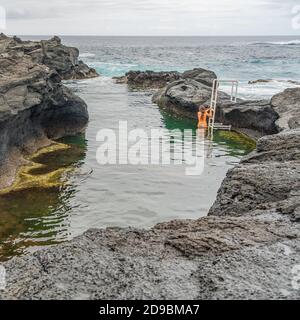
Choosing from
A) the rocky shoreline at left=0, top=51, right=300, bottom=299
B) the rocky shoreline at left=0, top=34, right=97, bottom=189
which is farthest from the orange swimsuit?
the rocky shoreline at left=0, top=51, right=300, bottom=299

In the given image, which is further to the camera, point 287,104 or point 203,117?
point 203,117

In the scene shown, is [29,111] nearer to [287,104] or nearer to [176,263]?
[287,104]

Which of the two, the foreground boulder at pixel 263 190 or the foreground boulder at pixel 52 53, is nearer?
the foreground boulder at pixel 263 190

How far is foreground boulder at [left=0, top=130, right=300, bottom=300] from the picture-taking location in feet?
15.6

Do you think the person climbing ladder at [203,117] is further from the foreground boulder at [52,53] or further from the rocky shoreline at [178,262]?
the rocky shoreline at [178,262]

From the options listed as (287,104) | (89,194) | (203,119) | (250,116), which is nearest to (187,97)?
(203,119)

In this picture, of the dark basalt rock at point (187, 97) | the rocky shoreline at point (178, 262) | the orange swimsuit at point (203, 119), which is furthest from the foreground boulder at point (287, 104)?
the rocky shoreline at point (178, 262)

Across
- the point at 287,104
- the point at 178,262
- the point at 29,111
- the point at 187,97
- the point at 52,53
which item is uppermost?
the point at 52,53

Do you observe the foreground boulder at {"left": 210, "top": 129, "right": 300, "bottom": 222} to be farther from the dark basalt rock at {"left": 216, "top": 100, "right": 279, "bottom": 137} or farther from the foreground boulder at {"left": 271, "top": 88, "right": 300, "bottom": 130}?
the dark basalt rock at {"left": 216, "top": 100, "right": 279, "bottom": 137}

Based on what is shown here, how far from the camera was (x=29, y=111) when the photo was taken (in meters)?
19.9

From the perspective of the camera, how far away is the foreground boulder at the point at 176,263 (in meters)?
4.75

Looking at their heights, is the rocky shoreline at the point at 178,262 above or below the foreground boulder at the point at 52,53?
below

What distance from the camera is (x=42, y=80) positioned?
20859 mm
